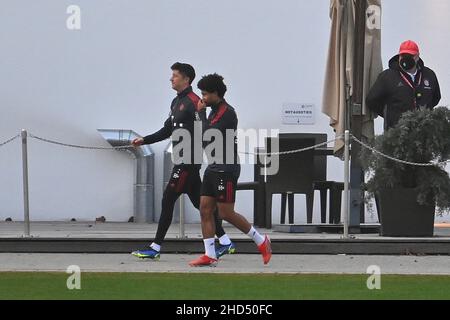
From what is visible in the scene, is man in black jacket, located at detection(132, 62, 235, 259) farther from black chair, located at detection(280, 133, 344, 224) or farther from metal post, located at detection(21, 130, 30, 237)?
black chair, located at detection(280, 133, 344, 224)

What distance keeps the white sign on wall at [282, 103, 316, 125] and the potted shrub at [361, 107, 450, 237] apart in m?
3.19

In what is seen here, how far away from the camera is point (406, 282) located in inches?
381

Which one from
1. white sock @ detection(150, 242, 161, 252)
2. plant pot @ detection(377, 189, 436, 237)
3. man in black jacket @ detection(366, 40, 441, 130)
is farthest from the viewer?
man in black jacket @ detection(366, 40, 441, 130)

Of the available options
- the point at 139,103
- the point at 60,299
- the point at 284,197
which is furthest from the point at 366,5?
the point at 60,299

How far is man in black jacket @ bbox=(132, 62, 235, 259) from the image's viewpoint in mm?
11336

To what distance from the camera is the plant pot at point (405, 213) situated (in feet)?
41.8

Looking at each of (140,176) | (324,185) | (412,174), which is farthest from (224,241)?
(140,176)

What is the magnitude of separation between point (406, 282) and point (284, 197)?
5686 mm

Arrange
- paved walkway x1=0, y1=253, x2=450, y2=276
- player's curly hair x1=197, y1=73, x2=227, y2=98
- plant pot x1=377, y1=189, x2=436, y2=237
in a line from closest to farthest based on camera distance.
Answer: paved walkway x1=0, y1=253, x2=450, y2=276, player's curly hair x1=197, y1=73, x2=227, y2=98, plant pot x1=377, y1=189, x2=436, y2=237

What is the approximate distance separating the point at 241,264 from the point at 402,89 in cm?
336

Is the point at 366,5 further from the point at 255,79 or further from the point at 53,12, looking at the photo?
the point at 53,12

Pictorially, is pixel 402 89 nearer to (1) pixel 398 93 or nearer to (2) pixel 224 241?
(1) pixel 398 93

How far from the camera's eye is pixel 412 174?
12.9 metres

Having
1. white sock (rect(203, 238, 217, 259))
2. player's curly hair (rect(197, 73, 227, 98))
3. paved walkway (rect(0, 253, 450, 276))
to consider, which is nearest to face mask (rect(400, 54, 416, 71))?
paved walkway (rect(0, 253, 450, 276))
